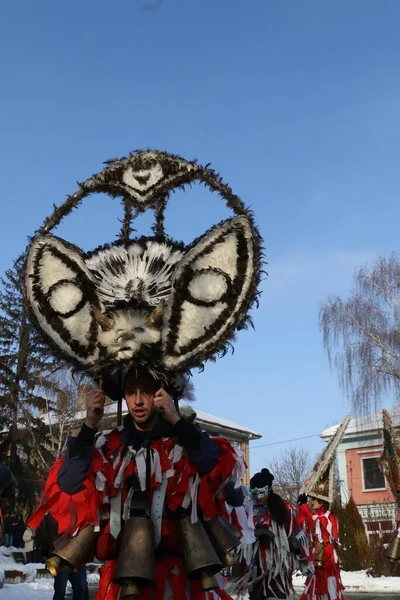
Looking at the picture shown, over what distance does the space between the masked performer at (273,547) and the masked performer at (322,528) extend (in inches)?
31.7

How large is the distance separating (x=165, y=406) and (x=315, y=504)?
307 inches

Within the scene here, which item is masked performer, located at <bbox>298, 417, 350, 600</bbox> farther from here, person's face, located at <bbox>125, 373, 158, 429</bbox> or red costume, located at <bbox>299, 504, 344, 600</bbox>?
person's face, located at <bbox>125, 373, 158, 429</bbox>

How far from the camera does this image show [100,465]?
3.61 m

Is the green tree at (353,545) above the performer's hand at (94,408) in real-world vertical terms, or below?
below

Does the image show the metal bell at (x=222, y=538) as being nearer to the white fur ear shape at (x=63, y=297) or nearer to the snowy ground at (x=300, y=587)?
the white fur ear shape at (x=63, y=297)

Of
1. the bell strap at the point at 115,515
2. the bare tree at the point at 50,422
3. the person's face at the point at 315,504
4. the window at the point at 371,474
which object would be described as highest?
→ the bare tree at the point at 50,422

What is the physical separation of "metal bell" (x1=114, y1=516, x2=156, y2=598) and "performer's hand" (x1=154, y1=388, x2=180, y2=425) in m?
0.50

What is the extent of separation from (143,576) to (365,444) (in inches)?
1421

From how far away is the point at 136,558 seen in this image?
128 inches

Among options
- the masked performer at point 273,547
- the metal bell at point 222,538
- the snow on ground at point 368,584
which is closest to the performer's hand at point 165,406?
the metal bell at point 222,538

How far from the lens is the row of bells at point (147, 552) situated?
325cm

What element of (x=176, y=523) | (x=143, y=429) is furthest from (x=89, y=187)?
(x=176, y=523)

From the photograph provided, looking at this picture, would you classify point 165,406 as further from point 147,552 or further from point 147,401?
point 147,552

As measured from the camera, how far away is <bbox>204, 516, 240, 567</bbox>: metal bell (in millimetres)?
3465
